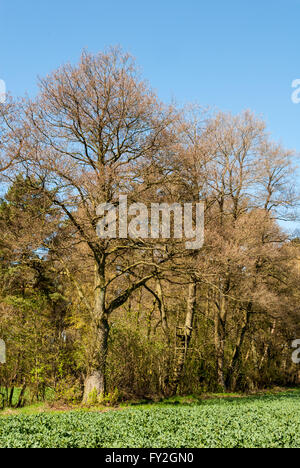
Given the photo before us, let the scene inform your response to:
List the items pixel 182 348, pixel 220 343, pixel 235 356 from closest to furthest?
pixel 182 348 < pixel 220 343 < pixel 235 356

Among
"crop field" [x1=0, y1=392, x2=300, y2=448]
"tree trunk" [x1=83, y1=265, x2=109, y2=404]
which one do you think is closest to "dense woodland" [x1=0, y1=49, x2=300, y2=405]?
"tree trunk" [x1=83, y1=265, x2=109, y2=404]

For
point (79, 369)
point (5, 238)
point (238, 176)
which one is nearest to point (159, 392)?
point (79, 369)

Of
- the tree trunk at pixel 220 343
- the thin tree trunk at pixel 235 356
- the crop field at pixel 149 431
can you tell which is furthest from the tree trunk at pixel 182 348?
the crop field at pixel 149 431

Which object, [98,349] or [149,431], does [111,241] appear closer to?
[98,349]

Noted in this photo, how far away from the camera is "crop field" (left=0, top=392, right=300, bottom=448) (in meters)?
5.97

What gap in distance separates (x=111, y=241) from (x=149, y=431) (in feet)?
22.5

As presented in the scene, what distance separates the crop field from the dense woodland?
4748mm

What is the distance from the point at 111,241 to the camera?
41.7ft

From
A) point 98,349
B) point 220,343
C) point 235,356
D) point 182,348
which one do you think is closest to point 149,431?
point 98,349

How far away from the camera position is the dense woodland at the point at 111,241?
12117 mm

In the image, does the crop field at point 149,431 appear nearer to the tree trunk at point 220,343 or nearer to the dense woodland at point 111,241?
the dense woodland at point 111,241

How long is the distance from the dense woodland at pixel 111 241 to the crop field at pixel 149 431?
4748 mm
